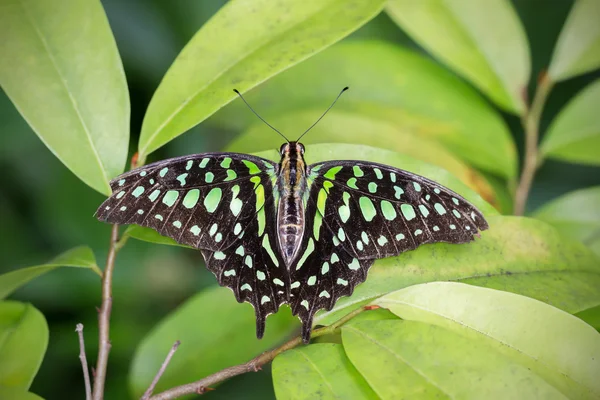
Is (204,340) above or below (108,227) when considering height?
below

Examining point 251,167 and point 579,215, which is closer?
point 251,167

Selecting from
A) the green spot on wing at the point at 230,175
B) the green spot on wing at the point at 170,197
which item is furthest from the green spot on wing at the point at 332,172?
the green spot on wing at the point at 170,197

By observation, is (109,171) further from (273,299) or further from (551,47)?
(551,47)

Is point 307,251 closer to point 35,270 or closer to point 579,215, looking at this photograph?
point 35,270

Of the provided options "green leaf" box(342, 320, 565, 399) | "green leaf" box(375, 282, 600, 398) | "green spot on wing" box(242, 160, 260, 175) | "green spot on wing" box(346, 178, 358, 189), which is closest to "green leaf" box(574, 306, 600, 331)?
"green leaf" box(375, 282, 600, 398)

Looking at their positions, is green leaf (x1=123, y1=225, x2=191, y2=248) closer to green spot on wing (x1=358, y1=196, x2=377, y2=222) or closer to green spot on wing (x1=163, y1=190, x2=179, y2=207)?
green spot on wing (x1=163, y1=190, x2=179, y2=207)

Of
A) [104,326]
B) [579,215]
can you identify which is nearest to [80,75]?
[104,326]
